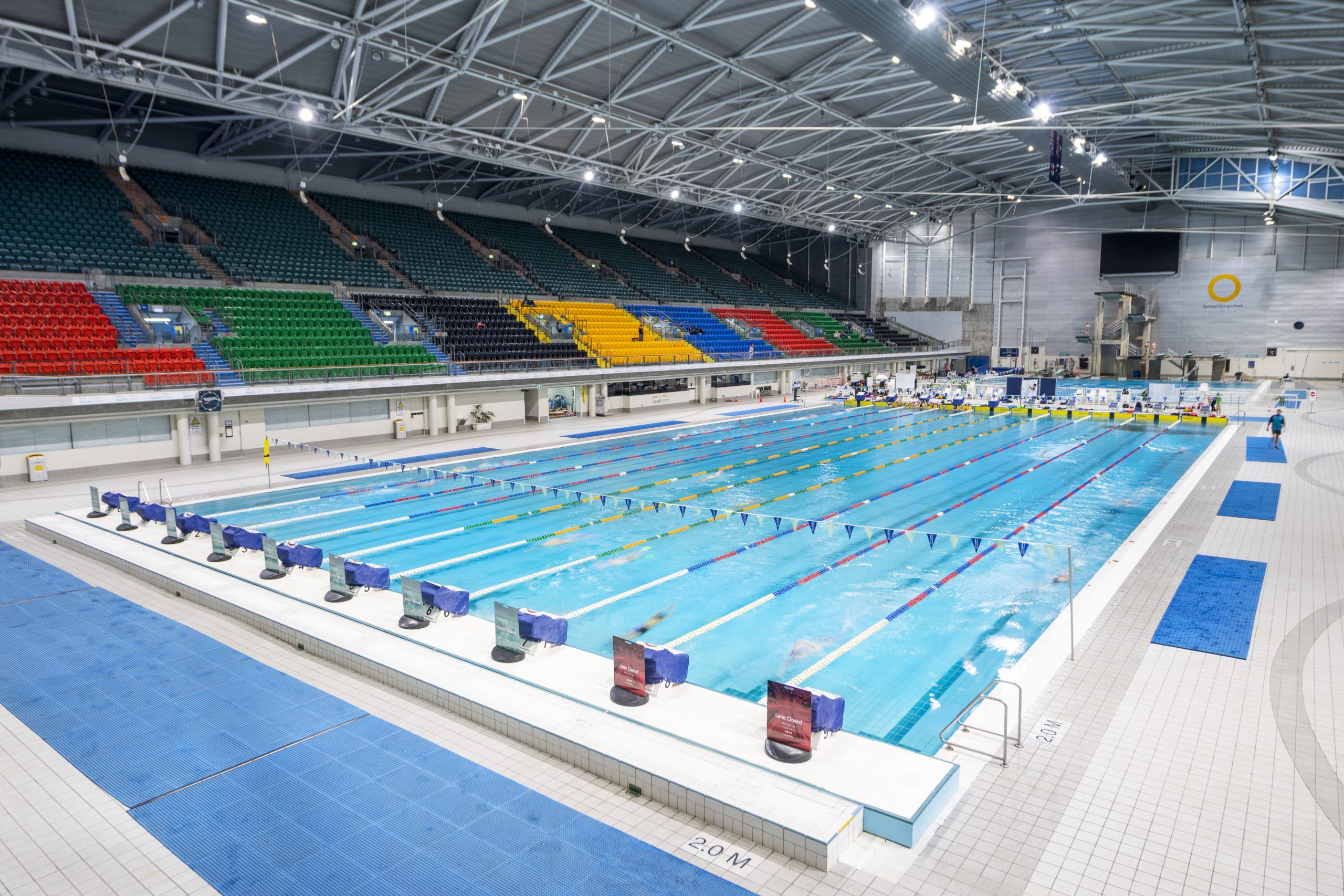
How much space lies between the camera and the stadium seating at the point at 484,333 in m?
24.7

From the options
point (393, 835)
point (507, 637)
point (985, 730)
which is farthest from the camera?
point (507, 637)

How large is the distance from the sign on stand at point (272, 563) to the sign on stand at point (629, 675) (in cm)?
497

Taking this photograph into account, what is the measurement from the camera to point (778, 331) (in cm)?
4022

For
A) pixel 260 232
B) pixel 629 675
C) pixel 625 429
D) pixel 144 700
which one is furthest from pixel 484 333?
pixel 629 675

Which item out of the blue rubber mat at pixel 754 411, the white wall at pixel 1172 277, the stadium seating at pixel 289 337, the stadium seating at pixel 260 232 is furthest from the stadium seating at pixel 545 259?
the white wall at pixel 1172 277

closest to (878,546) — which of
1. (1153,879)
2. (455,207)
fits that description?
(1153,879)

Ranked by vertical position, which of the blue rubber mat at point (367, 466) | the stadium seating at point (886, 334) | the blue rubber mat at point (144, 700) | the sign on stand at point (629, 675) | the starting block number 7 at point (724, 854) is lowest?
the starting block number 7 at point (724, 854)

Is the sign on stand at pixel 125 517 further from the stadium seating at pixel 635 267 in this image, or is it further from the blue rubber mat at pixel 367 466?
the stadium seating at pixel 635 267

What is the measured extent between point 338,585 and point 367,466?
9846 mm

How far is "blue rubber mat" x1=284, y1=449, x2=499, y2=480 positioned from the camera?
626 inches

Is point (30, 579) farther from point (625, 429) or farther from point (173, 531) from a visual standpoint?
point (625, 429)

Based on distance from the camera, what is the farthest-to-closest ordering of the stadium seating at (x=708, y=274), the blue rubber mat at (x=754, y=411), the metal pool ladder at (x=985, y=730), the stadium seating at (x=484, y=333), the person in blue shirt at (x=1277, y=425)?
the stadium seating at (x=708, y=274)
the blue rubber mat at (x=754, y=411)
the stadium seating at (x=484, y=333)
the person in blue shirt at (x=1277, y=425)
the metal pool ladder at (x=985, y=730)

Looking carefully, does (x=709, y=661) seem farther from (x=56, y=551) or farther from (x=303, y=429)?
(x=303, y=429)

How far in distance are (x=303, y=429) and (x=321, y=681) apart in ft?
48.4
